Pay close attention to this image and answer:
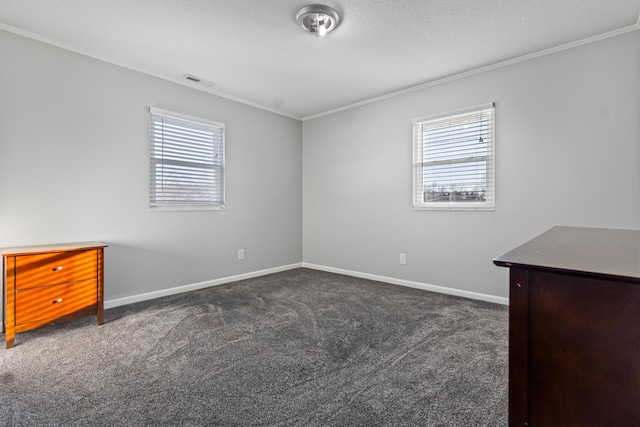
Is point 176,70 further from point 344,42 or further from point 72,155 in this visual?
point 344,42

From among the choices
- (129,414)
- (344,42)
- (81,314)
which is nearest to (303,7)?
(344,42)

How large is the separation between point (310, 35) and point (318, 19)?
256 mm

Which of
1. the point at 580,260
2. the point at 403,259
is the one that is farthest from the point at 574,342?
the point at 403,259

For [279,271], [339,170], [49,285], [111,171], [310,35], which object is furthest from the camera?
[279,271]

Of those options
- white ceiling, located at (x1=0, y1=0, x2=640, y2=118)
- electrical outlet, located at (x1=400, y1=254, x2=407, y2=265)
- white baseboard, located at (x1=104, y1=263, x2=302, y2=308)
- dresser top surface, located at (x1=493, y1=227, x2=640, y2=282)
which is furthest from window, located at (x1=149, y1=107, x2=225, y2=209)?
dresser top surface, located at (x1=493, y1=227, x2=640, y2=282)

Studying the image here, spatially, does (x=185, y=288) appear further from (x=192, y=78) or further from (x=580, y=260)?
(x=580, y=260)

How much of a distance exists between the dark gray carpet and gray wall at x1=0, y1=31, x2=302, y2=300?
65cm

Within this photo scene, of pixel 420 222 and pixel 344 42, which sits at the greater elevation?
pixel 344 42

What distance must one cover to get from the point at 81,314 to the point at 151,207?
3.93 feet

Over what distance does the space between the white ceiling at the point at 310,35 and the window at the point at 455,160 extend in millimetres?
499

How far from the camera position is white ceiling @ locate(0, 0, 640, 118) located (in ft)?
7.27

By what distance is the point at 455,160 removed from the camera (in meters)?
3.43

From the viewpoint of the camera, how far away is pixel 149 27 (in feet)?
8.05

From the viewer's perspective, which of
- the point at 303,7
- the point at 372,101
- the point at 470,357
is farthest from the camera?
the point at 372,101
